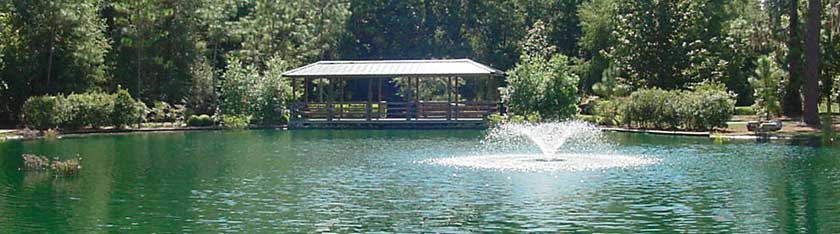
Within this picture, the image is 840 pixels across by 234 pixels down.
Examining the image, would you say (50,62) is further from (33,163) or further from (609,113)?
(609,113)

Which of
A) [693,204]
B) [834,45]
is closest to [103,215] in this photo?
[693,204]

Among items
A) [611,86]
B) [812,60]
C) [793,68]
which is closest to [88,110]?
[611,86]

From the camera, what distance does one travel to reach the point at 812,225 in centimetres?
1506

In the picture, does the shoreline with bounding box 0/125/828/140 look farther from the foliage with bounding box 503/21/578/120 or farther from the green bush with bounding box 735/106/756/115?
the green bush with bounding box 735/106/756/115

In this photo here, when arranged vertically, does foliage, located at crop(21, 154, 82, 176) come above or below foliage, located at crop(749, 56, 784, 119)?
below

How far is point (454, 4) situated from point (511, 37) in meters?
4.18

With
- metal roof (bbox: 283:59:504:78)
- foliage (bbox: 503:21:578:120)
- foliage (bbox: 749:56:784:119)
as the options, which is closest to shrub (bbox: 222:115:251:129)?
metal roof (bbox: 283:59:504:78)

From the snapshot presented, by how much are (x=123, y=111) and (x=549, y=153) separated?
73.5 ft

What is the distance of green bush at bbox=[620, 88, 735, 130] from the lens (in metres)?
37.8

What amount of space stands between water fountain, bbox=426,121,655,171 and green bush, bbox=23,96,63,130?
1705 cm

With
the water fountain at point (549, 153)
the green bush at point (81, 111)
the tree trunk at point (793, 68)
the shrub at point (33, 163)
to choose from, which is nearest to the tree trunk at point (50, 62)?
the green bush at point (81, 111)

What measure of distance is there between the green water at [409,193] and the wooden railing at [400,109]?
15.8 meters

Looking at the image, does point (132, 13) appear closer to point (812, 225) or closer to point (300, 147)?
point (300, 147)

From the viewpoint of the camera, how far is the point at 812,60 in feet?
125
